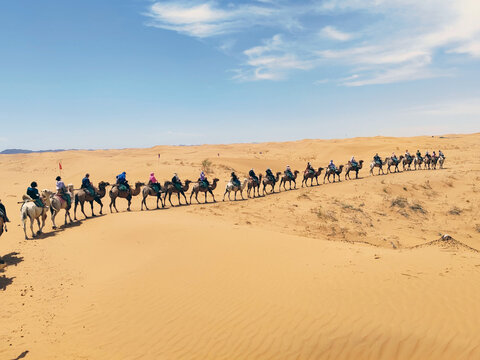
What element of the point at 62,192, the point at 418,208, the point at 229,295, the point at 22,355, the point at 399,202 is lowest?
the point at 418,208

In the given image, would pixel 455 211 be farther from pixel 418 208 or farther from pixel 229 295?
pixel 229 295

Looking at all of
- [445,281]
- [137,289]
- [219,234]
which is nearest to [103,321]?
[137,289]

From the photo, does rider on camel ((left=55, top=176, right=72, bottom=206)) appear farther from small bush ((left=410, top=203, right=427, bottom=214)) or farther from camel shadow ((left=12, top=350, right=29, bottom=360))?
small bush ((left=410, top=203, right=427, bottom=214))

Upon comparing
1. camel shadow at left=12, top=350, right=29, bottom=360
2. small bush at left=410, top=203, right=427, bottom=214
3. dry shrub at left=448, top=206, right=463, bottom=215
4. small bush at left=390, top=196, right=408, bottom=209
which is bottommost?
dry shrub at left=448, top=206, right=463, bottom=215

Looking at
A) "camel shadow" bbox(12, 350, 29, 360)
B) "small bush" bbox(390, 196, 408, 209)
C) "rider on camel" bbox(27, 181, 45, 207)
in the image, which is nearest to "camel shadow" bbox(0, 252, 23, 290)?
"rider on camel" bbox(27, 181, 45, 207)

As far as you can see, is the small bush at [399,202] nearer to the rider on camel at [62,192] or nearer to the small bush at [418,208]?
the small bush at [418,208]

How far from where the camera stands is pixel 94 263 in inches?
432

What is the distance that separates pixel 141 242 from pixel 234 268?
469 cm

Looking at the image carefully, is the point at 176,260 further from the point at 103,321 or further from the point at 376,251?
the point at 376,251

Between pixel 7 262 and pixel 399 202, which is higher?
pixel 7 262

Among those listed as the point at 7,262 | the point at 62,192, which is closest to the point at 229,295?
the point at 7,262

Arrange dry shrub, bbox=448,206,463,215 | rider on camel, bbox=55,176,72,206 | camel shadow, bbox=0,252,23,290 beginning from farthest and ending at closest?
dry shrub, bbox=448,206,463,215
rider on camel, bbox=55,176,72,206
camel shadow, bbox=0,252,23,290

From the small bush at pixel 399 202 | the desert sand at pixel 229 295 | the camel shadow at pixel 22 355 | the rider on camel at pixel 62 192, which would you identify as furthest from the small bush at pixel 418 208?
the camel shadow at pixel 22 355

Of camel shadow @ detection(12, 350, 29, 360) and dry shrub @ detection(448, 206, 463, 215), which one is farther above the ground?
camel shadow @ detection(12, 350, 29, 360)
